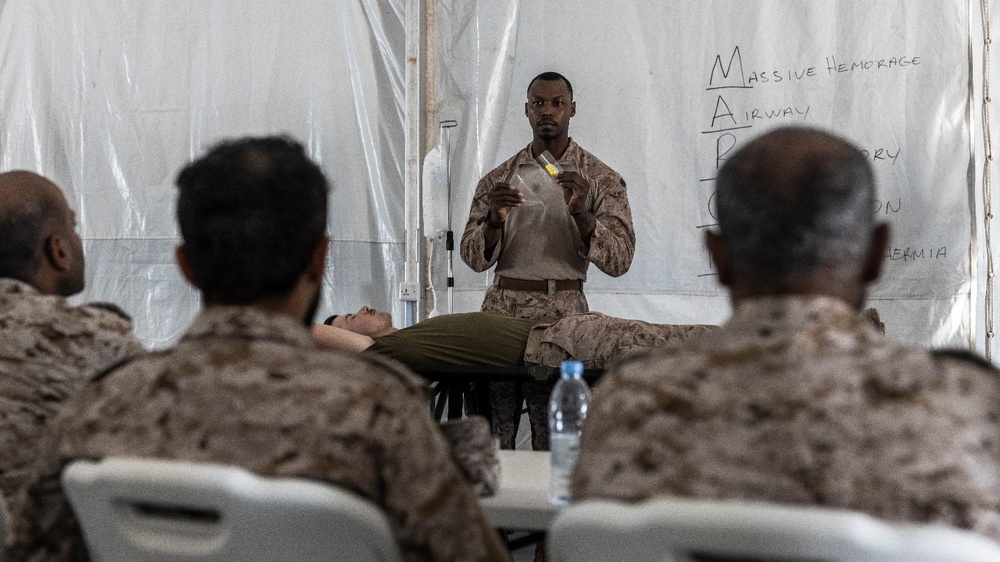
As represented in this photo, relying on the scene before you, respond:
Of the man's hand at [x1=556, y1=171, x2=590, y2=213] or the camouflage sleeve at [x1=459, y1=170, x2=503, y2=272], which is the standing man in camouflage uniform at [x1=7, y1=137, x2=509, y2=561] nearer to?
the man's hand at [x1=556, y1=171, x2=590, y2=213]

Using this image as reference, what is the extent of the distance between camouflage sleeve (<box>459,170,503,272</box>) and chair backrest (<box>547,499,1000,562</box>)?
2851mm

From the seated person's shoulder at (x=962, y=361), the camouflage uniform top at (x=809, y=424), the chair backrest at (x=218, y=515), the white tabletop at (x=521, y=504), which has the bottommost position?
the white tabletop at (x=521, y=504)

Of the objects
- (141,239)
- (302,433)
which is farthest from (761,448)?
(141,239)

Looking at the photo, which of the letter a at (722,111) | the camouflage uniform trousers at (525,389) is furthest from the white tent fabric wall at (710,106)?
the camouflage uniform trousers at (525,389)

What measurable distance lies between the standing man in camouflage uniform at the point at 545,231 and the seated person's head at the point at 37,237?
1852 millimetres

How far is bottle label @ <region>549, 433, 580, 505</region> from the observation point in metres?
1.51

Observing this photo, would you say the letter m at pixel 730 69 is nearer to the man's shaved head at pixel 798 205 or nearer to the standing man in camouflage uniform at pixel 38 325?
the standing man in camouflage uniform at pixel 38 325

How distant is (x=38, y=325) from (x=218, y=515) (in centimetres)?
74

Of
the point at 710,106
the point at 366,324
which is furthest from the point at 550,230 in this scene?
the point at 710,106

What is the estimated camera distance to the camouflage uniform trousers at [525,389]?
3.41 m

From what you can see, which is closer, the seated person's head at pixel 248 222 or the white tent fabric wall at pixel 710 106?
the seated person's head at pixel 248 222

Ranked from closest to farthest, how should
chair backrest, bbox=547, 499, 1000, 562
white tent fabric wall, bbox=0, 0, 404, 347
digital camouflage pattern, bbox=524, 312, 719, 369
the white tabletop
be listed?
chair backrest, bbox=547, 499, 1000, 562 → the white tabletop → digital camouflage pattern, bbox=524, 312, 719, 369 → white tent fabric wall, bbox=0, 0, 404, 347

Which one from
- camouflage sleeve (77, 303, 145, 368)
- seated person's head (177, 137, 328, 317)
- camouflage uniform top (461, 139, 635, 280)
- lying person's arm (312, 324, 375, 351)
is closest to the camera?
seated person's head (177, 137, 328, 317)

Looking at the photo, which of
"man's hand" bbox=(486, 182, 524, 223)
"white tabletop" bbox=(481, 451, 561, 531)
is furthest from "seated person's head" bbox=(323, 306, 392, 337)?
"white tabletop" bbox=(481, 451, 561, 531)
